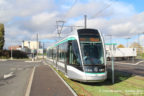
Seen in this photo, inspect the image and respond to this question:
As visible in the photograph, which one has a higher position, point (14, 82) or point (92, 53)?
point (92, 53)

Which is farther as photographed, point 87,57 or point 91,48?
point 91,48

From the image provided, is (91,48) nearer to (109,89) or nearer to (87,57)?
(87,57)

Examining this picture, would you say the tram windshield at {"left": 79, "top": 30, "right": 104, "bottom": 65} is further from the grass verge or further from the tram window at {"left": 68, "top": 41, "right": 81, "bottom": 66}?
the grass verge

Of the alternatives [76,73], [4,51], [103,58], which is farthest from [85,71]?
[4,51]

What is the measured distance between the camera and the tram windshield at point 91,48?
390 inches

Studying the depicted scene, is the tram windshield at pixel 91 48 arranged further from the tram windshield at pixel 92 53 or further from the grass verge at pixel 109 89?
the grass verge at pixel 109 89

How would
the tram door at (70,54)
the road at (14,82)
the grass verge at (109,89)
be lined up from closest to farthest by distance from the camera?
the grass verge at (109,89)
the road at (14,82)
the tram door at (70,54)

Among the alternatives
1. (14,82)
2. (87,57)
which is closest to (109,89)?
(87,57)

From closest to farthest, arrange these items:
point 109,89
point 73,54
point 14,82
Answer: point 109,89
point 73,54
point 14,82

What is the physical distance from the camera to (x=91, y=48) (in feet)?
33.4

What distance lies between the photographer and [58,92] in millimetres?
8102

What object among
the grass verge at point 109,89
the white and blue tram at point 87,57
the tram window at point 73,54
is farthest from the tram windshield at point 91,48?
the grass verge at point 109,89

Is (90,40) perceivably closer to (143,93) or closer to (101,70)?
(101,70)

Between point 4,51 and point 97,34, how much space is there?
5118 centimetres
